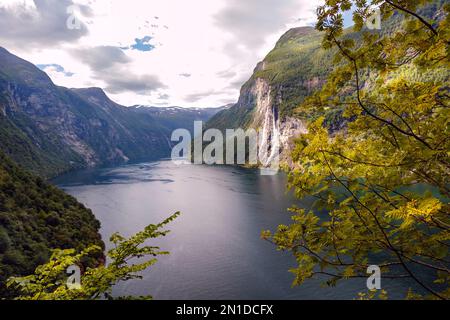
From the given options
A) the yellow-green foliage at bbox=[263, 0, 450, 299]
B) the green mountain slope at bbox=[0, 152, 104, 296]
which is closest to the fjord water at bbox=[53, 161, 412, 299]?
the yellow-green foliage at bbox=[263, 0, 450, 299]

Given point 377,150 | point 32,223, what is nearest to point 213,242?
point 32,223

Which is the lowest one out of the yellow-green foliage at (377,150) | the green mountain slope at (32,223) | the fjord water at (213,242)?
the fjord water at (213,242)

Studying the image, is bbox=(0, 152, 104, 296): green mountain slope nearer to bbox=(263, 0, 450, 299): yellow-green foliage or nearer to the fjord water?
the fjord water

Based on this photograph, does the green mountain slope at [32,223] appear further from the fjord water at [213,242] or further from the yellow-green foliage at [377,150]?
the yellow-green foliage at [377,150]

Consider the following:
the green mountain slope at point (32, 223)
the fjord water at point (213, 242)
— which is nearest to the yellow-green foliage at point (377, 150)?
the fjord water at point (213, 242)

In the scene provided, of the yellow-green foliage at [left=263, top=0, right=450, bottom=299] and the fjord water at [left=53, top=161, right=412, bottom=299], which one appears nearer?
the yellow-green foliage at [left=263, top=0, right=450, bottom=299]

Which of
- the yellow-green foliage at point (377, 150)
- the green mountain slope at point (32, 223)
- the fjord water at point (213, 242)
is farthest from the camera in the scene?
the fjord water at point (213, 242)

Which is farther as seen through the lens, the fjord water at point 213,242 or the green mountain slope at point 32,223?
the fjord water at point 213,242

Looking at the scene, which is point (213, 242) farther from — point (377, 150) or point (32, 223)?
point (377, 150)

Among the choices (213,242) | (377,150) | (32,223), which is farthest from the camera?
(213,242)

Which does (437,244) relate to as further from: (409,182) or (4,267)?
(4,267)
